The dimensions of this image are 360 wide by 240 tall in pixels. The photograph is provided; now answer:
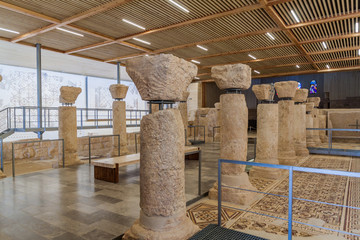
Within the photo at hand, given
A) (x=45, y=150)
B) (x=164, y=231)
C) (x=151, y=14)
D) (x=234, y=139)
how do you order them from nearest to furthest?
(x=164, y=231), (x=234, y=139), (x=151, y=14), (x=45, y=150)

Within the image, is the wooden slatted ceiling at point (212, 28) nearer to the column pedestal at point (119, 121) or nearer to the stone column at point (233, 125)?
the column pedestal at point (119, 121)

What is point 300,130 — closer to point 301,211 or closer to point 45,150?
point 301,211

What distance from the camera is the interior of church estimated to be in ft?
8.27

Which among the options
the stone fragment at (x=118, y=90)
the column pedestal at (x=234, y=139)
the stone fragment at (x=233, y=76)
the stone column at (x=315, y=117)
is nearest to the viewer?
the stone fragment at (x=233, y=76)

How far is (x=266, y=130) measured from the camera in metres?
5.74

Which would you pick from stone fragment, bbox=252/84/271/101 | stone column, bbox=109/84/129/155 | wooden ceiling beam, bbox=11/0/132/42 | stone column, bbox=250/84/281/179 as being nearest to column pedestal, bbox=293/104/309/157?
stone column, bbox=250/84/281/179

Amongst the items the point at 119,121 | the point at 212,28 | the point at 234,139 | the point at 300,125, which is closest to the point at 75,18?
the point at 119,121

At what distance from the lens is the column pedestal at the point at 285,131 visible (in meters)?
6.82

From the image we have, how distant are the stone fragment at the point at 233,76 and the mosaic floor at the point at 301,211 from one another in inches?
76.3

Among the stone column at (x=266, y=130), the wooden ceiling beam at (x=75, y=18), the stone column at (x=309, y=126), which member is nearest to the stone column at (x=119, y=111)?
the wooden ceiling beam at (x=75, y=18)

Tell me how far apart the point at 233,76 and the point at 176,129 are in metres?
2.07

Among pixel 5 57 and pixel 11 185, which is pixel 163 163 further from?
pixel 5 57

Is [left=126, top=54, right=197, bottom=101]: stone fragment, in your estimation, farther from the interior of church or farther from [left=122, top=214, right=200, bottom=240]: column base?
[left=122, top=214, right=200, bottom=240]: column base

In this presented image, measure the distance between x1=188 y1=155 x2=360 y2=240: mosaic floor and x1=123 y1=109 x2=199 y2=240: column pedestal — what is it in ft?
3.20
